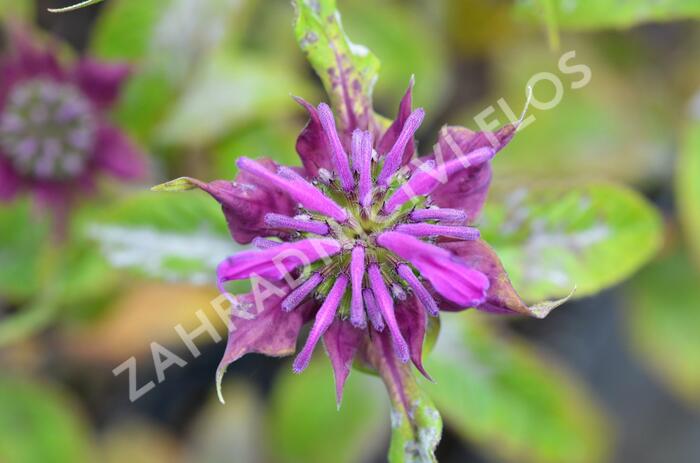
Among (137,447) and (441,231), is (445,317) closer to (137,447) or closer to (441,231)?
(441,231)

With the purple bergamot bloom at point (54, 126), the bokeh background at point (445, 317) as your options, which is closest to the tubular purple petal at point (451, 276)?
the bokeh background at point (445, 317)

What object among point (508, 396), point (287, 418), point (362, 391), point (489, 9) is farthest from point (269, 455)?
point (489, 9)

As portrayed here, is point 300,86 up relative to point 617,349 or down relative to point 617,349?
up

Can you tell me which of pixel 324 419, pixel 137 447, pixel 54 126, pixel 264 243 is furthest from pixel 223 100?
pixel 264 243

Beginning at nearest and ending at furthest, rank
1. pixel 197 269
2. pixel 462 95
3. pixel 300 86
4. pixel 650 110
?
pixel 197 269, pixel 300 86, pixel 650 110, pixel 462 95

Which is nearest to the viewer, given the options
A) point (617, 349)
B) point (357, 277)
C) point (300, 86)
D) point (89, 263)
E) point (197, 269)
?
point (357, 277)

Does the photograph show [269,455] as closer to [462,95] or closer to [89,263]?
[89,263]

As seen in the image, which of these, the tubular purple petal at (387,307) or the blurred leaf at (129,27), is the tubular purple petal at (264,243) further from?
the blurred leaf at (129,27)
